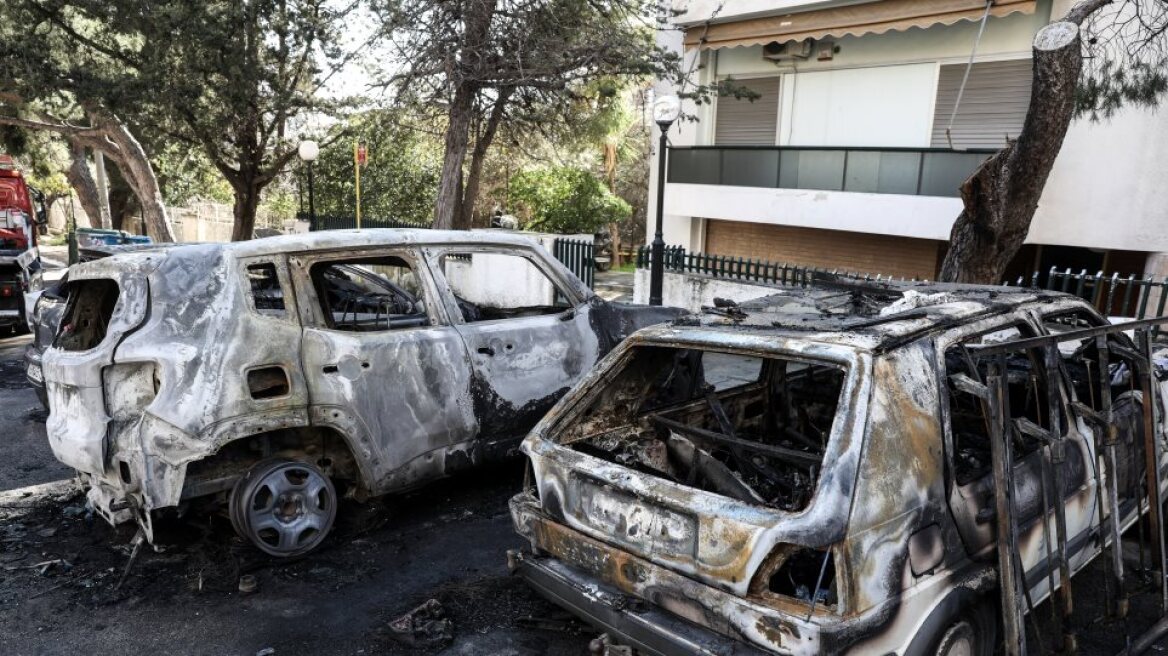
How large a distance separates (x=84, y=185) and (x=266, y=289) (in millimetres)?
22844

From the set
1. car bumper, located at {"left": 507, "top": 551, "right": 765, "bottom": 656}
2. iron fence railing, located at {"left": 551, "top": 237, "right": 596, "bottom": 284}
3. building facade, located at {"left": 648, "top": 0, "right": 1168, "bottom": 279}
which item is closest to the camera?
car bumper, located at {"left": 507, "top": 551, "right": 765, "bottom": 656}

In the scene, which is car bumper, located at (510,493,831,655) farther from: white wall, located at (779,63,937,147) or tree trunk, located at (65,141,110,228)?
tree trunk, located at (65,141,110,228)

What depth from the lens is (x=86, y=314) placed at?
15.6 ft

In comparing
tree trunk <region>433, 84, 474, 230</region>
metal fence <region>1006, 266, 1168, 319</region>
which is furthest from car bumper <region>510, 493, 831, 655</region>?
tree trunk <region>433, 84, 474, 230</region>

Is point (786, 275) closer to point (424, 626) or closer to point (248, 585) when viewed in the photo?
point (424, 626)

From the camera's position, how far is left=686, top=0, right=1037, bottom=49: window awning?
33.9ft

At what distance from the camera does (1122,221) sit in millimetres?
10617

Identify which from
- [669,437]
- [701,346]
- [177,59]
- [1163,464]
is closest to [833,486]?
[701,346]

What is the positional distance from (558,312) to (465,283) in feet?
25.7

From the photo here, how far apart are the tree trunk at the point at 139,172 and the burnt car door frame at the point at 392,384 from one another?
13.1 meters

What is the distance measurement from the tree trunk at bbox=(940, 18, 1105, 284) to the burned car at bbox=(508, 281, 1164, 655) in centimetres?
398

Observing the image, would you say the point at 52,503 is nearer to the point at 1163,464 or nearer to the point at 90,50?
the point at 1163,464

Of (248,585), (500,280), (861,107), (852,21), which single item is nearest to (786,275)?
(852,21)

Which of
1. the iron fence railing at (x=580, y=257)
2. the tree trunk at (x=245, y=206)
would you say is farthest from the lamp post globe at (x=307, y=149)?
the iron fence railing at (x=580, y=257)
